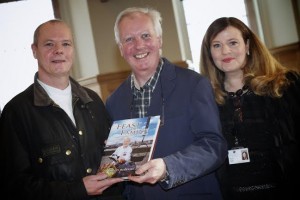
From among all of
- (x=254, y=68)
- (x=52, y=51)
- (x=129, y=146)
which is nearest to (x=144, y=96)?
(x=129, y=146)

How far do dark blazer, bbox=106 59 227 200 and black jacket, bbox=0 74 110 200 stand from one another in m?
0.36

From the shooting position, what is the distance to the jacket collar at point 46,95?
73.3 inches

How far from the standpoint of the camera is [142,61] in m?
2.03

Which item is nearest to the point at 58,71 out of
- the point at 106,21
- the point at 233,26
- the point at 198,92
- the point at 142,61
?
the point at 142,61

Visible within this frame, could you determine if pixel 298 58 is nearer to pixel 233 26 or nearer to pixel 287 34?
pixel 287 34

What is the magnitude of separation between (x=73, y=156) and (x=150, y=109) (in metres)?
0.49

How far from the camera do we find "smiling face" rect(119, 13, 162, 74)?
6.64 ft

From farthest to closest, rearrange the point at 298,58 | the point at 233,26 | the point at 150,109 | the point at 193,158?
1. the point at 298,58
2. the point at 233,26
3. the point at 150,109
4. the point at 193,158

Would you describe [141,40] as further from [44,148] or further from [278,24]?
[278,24]

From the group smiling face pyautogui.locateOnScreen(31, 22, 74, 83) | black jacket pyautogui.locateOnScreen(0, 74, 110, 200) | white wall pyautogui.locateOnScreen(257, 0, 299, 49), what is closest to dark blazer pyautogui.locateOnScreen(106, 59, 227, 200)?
black jacket pyautogui.locateOnScreen(0, 74, 110, 200)

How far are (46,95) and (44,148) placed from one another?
291 mm

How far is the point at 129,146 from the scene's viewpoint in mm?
1676

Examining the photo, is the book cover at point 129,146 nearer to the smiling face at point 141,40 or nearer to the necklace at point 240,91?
the smiling face at point 141,40

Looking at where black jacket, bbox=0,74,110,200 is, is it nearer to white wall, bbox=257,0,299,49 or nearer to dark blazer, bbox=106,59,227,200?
Answer: dark blazer, bbox=106,59,227,200
